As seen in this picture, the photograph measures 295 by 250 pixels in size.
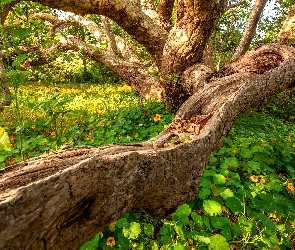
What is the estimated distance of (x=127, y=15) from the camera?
5285 millimetres

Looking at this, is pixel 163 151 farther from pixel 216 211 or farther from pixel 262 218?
pixel 262 218

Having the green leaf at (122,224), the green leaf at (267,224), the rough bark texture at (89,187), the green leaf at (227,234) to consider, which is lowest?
the green leaf at (227,234)

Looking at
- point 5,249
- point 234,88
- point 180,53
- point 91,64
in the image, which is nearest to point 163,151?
point 5,249

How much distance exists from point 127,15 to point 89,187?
4.73 m

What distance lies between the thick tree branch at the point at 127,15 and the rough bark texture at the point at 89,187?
315 cm

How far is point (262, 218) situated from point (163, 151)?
40.7 inches

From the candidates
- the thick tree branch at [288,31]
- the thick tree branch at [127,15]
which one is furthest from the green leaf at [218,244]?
the thick tree branch at [288,31]

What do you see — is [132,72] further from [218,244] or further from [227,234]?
[218,244]

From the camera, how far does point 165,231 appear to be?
80.2 inches

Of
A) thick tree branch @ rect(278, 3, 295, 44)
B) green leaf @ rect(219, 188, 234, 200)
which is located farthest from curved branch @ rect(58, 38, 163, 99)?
green leaf @ rect(219, 188, 234, 200)

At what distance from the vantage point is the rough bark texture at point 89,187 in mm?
1058

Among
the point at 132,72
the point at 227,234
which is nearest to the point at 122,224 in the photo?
the point at 227,234

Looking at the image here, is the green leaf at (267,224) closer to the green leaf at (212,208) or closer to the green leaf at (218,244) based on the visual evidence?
the green leaf at (212,208)

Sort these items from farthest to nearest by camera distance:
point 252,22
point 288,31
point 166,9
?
point 166,9 < point 252,22 < point 288,31
